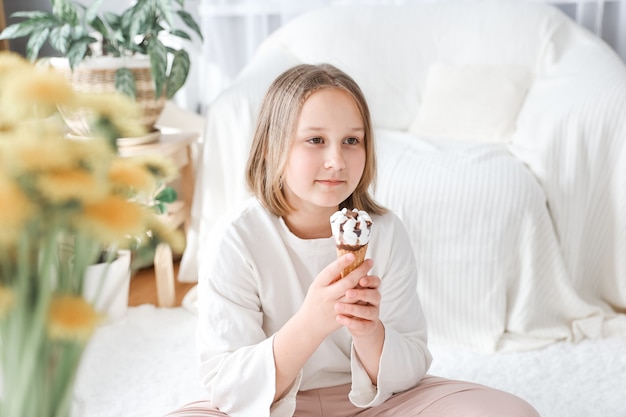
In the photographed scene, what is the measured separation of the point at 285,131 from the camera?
1.24 m

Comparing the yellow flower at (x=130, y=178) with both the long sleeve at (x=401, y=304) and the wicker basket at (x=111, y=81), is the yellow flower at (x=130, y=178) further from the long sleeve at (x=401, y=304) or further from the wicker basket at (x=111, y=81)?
the wicker basket at (x=111, y=81)

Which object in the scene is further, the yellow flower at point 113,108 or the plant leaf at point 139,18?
the plant leaf at point 139,18

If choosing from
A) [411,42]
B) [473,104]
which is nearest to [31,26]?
[411,42]

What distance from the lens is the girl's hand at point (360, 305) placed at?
100 cm

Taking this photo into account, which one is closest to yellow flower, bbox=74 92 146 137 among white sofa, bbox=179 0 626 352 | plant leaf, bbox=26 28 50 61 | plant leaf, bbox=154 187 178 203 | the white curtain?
white sofa, bbox=179 0 626 352

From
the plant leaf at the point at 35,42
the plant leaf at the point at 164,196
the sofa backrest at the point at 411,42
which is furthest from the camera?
the sofa backrest at the point at 411,42

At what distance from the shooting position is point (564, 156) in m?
2.16

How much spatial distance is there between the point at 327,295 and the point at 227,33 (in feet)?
8.21

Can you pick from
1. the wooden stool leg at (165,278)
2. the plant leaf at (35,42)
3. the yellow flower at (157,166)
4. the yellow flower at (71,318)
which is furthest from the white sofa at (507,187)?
the yellow flower at (71,318)

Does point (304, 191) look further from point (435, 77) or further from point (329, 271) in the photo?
point (435, 77)

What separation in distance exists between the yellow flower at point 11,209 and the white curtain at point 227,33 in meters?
2.85

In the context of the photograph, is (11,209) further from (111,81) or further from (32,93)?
(111,81)

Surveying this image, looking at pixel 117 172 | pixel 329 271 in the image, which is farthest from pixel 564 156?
pixel 117 172

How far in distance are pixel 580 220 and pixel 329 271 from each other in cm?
138
